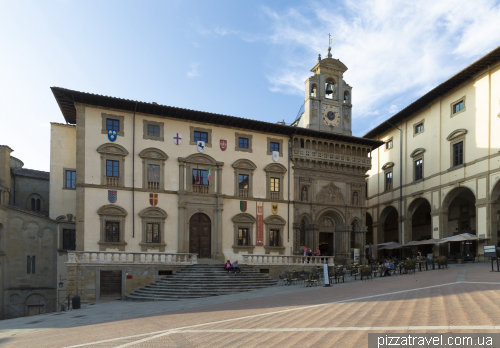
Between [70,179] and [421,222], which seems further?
[421,222]

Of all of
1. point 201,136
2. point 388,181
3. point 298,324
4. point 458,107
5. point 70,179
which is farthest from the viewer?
point 388,181

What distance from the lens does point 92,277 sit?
2664 cm

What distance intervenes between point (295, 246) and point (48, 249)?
68.0 feet

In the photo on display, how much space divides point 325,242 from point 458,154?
1433cm

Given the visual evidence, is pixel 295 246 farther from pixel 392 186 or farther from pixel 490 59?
pixel 490 59

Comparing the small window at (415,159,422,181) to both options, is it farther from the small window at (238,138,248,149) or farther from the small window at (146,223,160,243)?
the small window at (146,223,160,243)

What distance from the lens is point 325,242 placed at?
38469 millimetres

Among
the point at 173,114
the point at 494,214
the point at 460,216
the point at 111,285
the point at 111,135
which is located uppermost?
the point at 173,114

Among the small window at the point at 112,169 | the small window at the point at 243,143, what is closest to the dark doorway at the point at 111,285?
the small window at the point at 112,169

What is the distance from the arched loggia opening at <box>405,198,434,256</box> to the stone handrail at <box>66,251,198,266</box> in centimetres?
2525

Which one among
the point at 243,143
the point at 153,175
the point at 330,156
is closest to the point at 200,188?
the point at 153,175

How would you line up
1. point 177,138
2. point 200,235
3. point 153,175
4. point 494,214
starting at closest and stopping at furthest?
1. point 153,175
2. point 494,214
3. point 177,138
4. point 200,235
